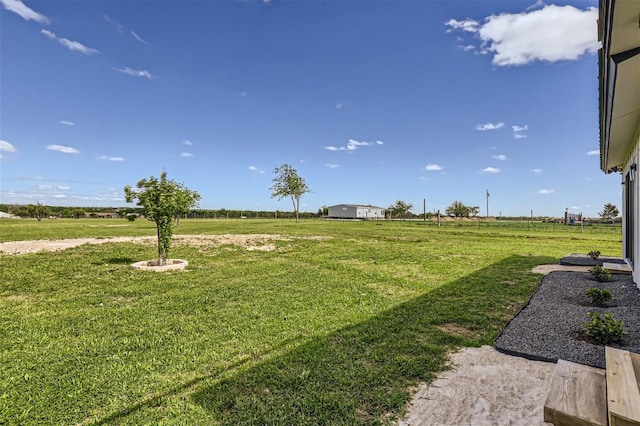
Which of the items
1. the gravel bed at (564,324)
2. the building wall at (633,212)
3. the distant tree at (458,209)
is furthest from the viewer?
the distant tree at (458,209)

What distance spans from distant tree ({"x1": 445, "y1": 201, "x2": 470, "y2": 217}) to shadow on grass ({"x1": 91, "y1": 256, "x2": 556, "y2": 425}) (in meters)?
62.3

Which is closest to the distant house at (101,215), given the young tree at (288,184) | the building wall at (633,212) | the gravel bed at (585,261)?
the young tree at (288,184)

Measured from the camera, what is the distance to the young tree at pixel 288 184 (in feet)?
137

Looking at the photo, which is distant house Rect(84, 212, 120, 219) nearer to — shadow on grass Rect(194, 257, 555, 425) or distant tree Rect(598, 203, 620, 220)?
shadow on grass Rect(194, 257, 555, 425)

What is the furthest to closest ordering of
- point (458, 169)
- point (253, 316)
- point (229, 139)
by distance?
point (458, 169) < point (229, 139) < point (253, 316)

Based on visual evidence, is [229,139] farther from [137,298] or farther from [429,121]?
[137,298]

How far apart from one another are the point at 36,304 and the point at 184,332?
9.83ft

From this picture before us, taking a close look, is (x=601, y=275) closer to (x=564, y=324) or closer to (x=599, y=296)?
(x=599, y=296)

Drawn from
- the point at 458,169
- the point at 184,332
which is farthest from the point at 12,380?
the point at 458,169

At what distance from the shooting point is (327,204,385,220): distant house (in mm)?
65250

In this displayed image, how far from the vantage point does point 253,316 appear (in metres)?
4.27

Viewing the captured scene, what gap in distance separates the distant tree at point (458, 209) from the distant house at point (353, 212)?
15686mm

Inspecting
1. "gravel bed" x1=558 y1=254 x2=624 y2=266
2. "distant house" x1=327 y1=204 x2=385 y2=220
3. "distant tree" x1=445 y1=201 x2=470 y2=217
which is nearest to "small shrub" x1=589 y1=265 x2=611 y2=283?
"gravel bed" x1=558 y1=254 x2=624 y2=266

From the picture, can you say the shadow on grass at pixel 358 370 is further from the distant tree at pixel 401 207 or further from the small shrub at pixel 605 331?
Answer: the distant tree at pixel 401 207
